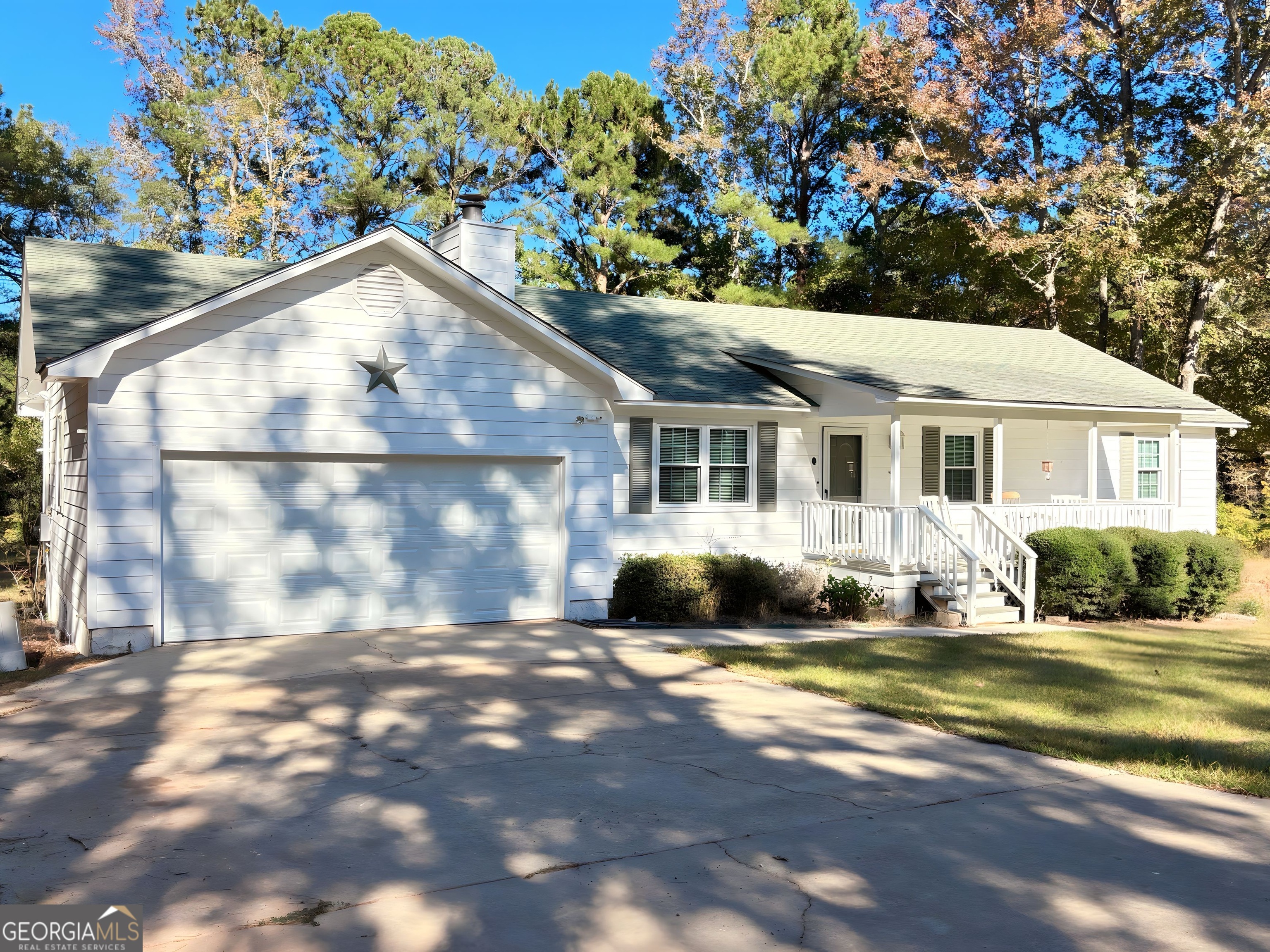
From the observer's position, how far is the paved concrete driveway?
4.55m

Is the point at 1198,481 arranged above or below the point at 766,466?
below

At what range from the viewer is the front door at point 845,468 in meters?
18.0

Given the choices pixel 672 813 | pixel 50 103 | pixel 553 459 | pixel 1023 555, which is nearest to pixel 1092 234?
pixel 1023 555

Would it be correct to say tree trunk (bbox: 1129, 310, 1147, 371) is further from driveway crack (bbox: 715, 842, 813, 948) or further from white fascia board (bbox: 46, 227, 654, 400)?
driveway crack (bbox: 715, 842, 813, 948)

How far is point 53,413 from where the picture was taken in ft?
49.3

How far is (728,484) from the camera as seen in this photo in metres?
16.4

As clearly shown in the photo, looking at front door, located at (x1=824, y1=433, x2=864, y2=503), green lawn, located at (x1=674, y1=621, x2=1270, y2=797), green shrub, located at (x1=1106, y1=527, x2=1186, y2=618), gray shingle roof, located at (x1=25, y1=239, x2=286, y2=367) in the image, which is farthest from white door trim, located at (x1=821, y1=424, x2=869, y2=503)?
gray shingle roof, located at (x1=25, y1=239, x2=286, y2=367)

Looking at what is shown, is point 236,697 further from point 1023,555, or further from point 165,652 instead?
point 1023,555

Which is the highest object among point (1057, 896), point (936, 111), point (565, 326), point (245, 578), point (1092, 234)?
point (936, 111)

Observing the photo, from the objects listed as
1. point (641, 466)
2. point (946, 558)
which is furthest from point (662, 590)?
point (946, 558)

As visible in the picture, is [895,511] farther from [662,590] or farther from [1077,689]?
[1077,689]

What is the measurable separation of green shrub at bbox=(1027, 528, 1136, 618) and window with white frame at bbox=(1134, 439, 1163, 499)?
626 cm

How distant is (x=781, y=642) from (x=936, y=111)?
2259 cm

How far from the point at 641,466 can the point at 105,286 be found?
7610 millimetres
